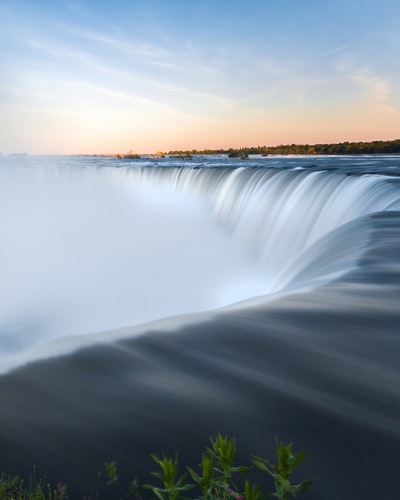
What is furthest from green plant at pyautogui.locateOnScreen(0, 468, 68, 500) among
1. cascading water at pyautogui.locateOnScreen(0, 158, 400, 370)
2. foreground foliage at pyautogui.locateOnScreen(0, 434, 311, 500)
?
cascading water at pyautogui.locateOnScreen(0, 158, 400, 370)

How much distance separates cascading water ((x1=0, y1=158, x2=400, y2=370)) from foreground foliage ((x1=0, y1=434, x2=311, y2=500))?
1.45 meters

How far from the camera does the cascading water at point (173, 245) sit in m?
9.92

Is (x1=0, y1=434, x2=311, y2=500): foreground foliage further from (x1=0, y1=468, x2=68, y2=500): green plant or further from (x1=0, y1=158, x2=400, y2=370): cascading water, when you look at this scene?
(x1=0, y1=158, x2=400, y2=370): cascading water

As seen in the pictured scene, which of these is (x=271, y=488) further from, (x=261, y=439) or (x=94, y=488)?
(x=94, y=488)

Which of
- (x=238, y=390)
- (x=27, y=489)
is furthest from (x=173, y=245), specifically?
(x=27, y=489)

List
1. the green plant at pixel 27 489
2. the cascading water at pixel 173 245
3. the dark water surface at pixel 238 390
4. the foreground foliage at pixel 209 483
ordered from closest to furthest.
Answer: the foreground foliage at pixel 209 483, the green plant at pixel 27 489, the dark water surface at pixel 238 390, the cascading water at pixel 173 245

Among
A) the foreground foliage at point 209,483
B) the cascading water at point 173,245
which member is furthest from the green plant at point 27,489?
the cascading water at point 173,245

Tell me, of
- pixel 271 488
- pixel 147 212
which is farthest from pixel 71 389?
pixel 147 212

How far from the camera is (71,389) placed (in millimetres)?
2650

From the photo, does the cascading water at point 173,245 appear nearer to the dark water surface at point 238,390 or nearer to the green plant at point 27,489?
the dark water surface at point 238,390

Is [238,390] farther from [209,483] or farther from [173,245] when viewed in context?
[173,245]

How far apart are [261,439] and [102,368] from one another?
117 cm

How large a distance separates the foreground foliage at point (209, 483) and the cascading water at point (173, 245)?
145 centimetres

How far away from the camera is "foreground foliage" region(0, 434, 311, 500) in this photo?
1035 millimetres
